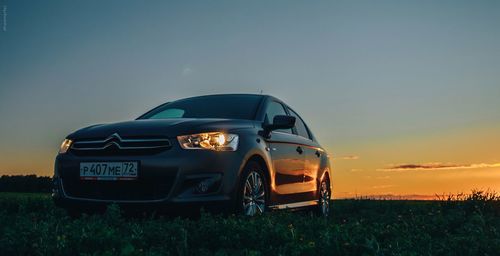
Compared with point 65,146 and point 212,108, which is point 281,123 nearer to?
point 212,108

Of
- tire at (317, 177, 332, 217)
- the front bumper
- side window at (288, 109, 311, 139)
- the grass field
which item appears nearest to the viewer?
the grass field

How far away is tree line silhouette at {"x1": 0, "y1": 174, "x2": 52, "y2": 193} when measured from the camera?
67.5 feet

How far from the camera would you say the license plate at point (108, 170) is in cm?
630

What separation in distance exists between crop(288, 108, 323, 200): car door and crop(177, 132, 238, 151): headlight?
92.1 inches

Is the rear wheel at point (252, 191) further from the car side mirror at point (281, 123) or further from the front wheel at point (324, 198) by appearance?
the front wheel at point (324, 198)

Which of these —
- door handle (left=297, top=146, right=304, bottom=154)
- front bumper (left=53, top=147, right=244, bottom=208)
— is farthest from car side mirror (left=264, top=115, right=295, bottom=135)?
door handle (left=297, top=146, right=304, bottom=154)

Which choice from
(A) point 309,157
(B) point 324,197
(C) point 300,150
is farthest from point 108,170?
(B) point 324,197

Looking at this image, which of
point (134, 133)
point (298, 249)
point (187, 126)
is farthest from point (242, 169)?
point (298, 249)

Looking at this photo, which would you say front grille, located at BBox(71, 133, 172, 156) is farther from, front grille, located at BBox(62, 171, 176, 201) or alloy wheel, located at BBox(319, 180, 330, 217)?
alloy wheel, located at BBox(319, 180, 330, 217)

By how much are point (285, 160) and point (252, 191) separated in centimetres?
104

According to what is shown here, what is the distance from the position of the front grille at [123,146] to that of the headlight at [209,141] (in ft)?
0.59

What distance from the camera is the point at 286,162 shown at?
25.4ft

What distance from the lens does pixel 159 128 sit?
646 centimetres

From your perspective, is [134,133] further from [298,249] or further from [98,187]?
[298,249]
